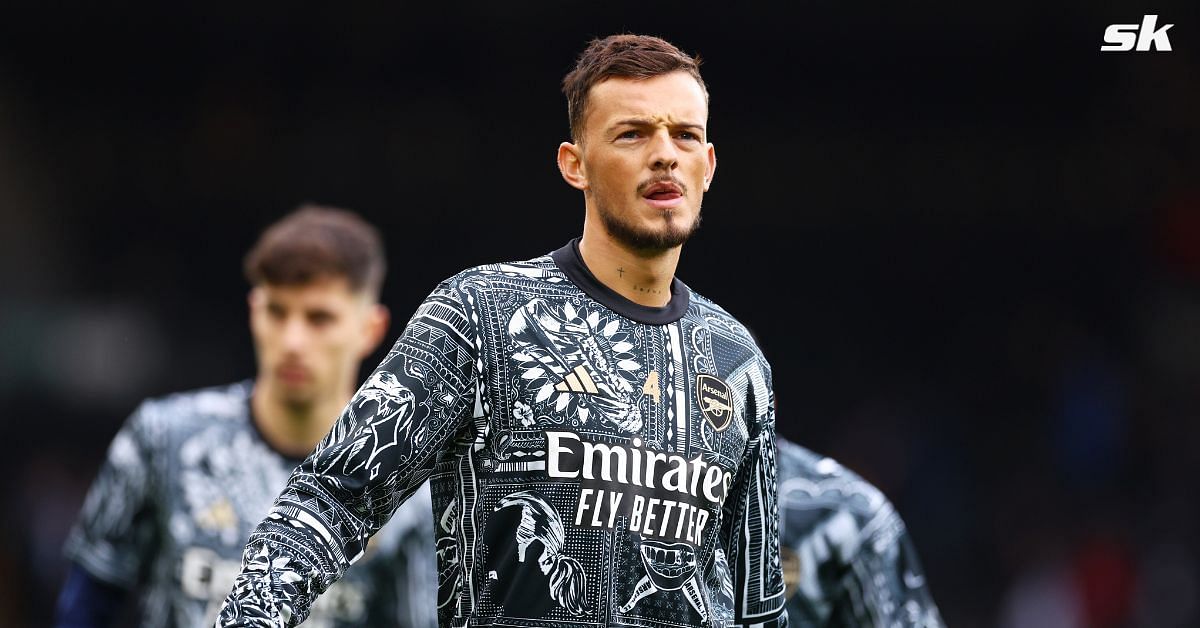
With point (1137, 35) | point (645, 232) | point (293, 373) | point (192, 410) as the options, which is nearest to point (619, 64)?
point (645, 232)

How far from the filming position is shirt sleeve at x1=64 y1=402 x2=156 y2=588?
585 cm

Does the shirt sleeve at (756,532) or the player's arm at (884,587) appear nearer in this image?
the shirt sleeve at (756,532)

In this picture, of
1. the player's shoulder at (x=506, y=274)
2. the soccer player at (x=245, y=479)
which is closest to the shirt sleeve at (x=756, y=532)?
the player's shoulder at (x=506, y=274)

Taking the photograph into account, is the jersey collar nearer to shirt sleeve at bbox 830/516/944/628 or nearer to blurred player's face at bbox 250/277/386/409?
shirt sleeve at bbox 830/516/944/628

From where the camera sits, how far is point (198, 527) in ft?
18.8

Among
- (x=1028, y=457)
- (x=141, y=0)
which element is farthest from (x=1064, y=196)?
(x=141, y=0)

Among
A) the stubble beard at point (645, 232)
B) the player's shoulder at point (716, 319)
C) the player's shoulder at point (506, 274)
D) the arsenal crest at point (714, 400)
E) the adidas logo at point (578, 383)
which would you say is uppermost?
the stubble beard at point (645, 232)

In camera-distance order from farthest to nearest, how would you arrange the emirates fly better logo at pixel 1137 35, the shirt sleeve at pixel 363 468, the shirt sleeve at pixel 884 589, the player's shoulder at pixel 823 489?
the emirates fly better logo at pixel 1137 35, the player's shoulder at pixel 823 489, the shirt sleeve at pixel 884 589, the shirt sleeve at pixel 363 468

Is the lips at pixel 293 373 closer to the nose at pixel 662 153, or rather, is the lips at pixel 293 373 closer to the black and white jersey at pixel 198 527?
the black and white jersey at pixel 198 527

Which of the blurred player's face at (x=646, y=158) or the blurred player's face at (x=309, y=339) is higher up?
A: the blurred player's face at (x=646, y=158)

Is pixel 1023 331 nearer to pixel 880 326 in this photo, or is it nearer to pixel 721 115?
pixel 880 326

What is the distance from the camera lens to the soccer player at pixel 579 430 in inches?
121

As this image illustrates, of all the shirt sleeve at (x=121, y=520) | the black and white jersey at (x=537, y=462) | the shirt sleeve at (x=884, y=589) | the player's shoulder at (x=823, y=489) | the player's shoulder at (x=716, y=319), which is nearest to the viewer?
the black and white jersey at (x=537, y=462)

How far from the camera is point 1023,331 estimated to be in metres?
13.4
